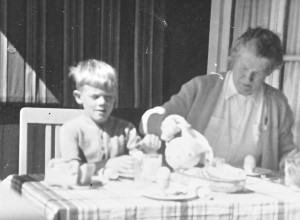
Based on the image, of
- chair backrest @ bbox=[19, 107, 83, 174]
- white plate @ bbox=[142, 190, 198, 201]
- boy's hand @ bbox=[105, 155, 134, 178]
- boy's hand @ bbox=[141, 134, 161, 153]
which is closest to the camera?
white plate @ bbox=[142, 190, 198, 201]

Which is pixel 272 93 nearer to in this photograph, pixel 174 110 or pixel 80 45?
pixel 174 110

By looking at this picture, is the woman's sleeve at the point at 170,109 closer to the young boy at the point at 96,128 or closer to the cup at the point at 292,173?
the young boy at the point at 96,128

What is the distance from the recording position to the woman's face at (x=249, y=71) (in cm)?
222

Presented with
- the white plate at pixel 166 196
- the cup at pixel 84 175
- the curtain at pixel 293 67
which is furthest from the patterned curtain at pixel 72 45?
the curtain at pixel 293 67

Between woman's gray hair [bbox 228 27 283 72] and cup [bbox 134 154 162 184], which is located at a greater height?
woman's gray hair [bbox 228 27 283 72]

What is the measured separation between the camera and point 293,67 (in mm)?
2252

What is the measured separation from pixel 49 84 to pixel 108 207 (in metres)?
0.71

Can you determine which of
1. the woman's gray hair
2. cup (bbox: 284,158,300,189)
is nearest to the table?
cup (bbox: 284,158,300,189)

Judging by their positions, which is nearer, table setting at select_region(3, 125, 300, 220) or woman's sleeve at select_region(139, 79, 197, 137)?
table setting at select_region(3, 125, 300, 220)

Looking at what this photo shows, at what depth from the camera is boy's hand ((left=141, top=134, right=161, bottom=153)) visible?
83.4 inches

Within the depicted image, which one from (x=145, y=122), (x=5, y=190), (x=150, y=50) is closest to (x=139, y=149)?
(x=145, y=122)

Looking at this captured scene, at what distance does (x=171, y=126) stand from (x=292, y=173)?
600mm

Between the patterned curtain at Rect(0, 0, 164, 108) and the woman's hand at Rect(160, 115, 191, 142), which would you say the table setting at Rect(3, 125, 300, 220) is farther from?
the patterned curtain at Rect(0, 0, 164, 108)

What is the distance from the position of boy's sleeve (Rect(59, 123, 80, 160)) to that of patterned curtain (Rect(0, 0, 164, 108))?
0.11 m
